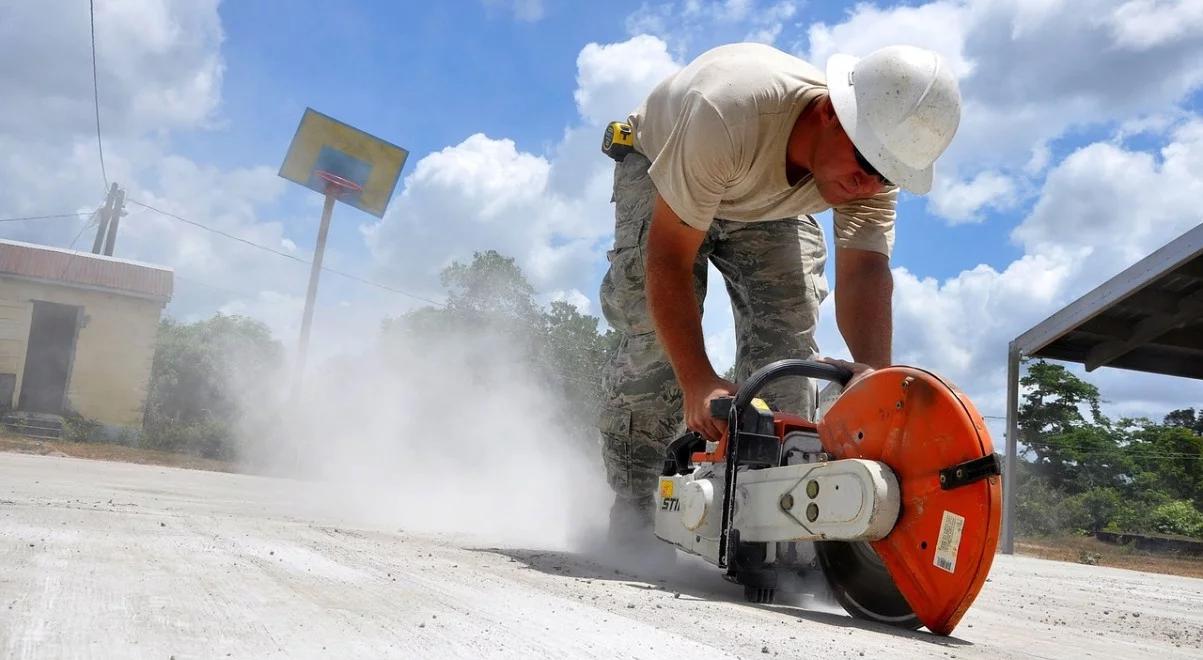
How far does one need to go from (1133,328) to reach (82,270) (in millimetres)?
19750

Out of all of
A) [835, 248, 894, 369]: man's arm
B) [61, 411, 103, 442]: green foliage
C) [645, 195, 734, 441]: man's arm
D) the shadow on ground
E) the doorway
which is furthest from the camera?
the doorway

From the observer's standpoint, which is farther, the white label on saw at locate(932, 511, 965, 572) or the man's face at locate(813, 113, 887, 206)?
the man's face at locate(813, 113, 887, 206)

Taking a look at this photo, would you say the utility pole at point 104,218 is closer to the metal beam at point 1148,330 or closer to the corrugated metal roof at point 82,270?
the corrugated metal roof at point 82,270

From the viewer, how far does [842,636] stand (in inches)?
67.5

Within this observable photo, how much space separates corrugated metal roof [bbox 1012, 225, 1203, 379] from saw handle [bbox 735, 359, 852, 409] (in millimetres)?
6055

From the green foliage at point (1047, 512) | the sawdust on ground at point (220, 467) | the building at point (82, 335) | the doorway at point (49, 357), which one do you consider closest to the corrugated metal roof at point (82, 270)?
the building at point (82, 335)

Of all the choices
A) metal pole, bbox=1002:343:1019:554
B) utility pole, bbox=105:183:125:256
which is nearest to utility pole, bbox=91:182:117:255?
utility pole, bbox=105:183:125:256

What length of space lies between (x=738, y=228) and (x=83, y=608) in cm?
262

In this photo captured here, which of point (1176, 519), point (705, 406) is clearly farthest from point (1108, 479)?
point (705, 406)

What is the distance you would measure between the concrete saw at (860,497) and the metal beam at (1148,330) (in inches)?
292

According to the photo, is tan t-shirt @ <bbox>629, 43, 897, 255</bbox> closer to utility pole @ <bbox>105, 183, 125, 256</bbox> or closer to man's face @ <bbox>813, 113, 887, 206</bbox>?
man's face @ <bbox>813, 113, 887, 206</bbox>

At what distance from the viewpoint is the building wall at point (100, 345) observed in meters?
18.4

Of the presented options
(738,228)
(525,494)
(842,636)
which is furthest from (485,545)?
(525,494)

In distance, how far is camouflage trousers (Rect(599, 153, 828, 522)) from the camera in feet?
Result: 11.3
